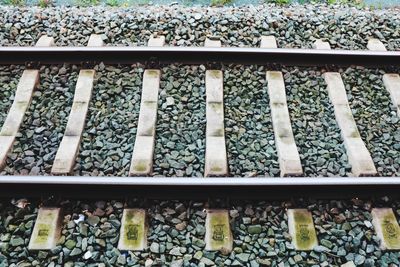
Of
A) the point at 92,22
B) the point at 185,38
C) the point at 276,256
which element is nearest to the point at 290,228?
the point at 276,256

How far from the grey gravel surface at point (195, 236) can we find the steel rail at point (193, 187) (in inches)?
Answer: 2.3

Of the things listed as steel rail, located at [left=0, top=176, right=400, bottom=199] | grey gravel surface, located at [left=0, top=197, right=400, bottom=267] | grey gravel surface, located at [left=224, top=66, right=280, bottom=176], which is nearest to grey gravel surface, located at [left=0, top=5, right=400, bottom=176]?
grey gravel surface, located at [left=224, top=66, right=280, bottom=176]

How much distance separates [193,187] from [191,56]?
1484 millimetres

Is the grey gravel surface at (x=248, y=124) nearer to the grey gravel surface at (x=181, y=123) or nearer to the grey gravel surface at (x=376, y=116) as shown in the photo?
the grey gravel surface at (x=181, y=123)

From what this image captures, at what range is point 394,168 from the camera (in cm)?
400

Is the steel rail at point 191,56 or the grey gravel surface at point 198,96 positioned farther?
the steel rail at point 191,56

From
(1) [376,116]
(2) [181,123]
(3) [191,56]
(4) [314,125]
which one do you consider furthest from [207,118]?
(1) [376,116]

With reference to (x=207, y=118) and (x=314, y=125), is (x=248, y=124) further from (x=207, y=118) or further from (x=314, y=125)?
(x=314, y=125)

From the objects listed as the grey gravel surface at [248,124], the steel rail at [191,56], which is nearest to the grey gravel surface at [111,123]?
the steel rail at [191,56]

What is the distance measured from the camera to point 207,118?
14.1 ft

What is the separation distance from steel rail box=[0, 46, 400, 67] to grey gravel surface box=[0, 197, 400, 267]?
152cm

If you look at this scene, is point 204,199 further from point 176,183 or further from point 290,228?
point 290,228

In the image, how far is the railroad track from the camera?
3709 millimetres

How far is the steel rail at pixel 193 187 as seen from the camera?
369 cm
